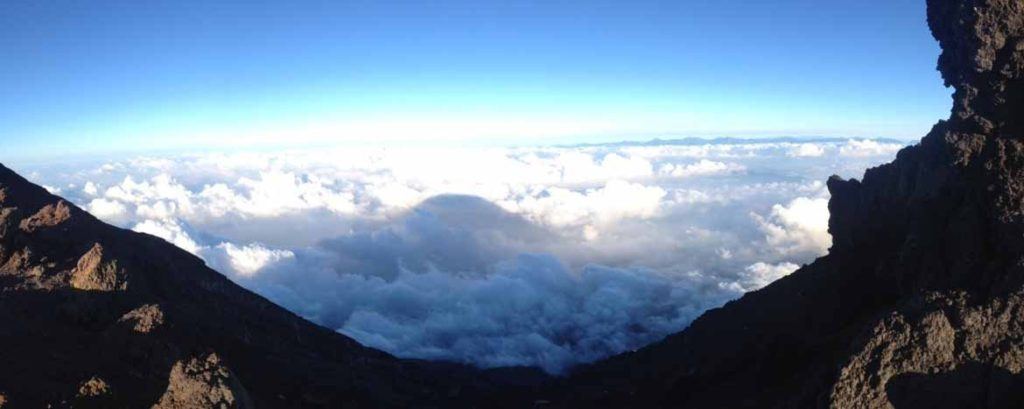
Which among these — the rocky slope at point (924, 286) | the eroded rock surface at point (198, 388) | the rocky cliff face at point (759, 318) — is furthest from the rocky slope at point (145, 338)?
the rocky slope at point (924, 286)

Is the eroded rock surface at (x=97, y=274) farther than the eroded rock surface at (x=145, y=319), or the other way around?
the eroded rock surface at (x=97, y=274)

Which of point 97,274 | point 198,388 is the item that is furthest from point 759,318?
point 97,274

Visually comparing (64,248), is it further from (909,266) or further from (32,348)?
(909,266)

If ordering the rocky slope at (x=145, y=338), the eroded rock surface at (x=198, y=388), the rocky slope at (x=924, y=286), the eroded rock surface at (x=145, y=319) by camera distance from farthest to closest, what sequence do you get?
the eroded rock surface at (x=145, y=319) → the rocky slope at (x=145, y=338) → the eroded rock surface at (x=198, y=388) → the rocky slope at (x=924, y=286)

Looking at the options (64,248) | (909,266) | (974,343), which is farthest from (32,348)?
(909,266)

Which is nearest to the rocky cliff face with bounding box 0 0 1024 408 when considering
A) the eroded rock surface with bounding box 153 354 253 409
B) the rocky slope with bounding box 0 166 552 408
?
the eroded rock surface with bounding box 153 354 253 409

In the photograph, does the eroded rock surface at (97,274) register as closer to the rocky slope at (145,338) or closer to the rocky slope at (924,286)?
the rocky slope at (145,338)
